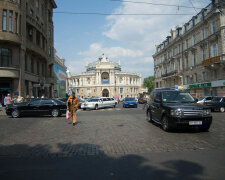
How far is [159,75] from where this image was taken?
5238 centimetres

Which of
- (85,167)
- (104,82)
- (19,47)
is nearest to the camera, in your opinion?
(85,167)

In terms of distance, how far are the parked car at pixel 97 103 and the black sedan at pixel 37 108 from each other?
9.12 m

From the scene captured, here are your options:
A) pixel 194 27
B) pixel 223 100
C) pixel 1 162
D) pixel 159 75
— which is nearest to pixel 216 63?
pixel 194 27

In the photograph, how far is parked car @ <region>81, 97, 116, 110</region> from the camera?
24.6 meters

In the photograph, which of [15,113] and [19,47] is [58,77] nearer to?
[19,47]

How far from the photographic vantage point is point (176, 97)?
9.03 m

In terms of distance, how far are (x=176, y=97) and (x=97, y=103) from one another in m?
17.1

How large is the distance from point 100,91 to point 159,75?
51457mm

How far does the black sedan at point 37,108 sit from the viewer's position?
14914mm

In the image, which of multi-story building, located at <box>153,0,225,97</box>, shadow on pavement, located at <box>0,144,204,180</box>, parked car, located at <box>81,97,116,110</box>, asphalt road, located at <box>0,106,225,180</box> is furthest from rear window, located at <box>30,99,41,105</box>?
multi-story building, located at <box>153,0,225,97</box>

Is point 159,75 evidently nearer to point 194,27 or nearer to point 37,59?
point 194,27

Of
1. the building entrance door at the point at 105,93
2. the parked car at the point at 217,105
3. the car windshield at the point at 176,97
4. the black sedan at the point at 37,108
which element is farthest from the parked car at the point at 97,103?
the building entrance door at the point at 105,93

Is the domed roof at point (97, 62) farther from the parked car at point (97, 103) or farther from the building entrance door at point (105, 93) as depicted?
the parked car at point (97, 103)

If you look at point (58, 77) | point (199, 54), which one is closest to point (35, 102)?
point (199, 54)
